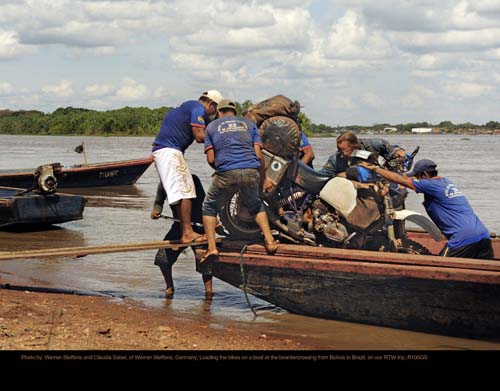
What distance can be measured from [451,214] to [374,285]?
1.01 meters

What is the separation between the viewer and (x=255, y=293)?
7418mm

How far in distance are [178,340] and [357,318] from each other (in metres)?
1.82

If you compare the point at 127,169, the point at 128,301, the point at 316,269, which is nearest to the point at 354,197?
the point at 316,269

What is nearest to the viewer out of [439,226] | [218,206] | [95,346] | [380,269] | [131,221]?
[95,346]

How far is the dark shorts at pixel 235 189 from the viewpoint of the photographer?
283 inches

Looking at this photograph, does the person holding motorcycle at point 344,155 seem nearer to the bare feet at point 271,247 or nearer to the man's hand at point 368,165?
the man's hand at point 368,165

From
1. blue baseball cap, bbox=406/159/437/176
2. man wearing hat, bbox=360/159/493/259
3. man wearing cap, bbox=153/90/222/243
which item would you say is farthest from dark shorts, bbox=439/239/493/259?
man wearing cap, bbox=153/90/222/243

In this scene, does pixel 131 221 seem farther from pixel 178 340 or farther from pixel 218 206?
pixel 178 340

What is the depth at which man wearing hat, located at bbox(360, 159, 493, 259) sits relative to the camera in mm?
6840

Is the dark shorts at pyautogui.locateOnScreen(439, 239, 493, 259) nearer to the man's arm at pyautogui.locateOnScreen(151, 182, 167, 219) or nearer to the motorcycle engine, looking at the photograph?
the motorcycle engine

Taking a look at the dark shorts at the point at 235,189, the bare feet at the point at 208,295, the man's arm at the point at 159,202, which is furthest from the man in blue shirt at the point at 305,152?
the bare feet at the point at 208,295

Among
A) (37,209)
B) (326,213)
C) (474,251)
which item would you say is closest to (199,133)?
(326,213)
